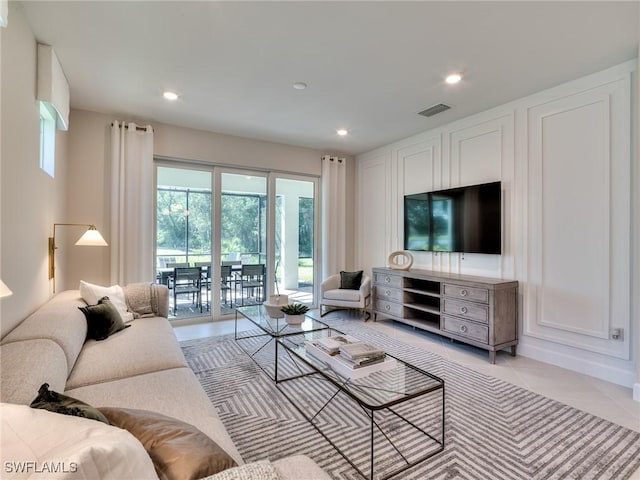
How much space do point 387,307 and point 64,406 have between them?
3922mm

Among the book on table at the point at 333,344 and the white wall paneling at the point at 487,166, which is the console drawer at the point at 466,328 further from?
the book on table at the point at 333,344

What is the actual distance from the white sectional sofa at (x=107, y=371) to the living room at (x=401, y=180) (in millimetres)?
302

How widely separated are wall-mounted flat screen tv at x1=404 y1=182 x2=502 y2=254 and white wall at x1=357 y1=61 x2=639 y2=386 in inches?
5.4

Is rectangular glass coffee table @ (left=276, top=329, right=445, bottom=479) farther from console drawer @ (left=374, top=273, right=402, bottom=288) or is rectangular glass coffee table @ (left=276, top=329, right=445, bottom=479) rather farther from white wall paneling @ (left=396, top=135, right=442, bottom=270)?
white wall paneling @ (left=396, top=135, right=442, bottom=270)

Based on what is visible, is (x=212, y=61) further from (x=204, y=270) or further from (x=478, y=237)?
(x=478, y=237)

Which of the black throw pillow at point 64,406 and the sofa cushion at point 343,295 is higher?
the black throw pillow at point 64,406

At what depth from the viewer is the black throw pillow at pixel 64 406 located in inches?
36.7

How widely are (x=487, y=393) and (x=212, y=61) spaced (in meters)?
3.59

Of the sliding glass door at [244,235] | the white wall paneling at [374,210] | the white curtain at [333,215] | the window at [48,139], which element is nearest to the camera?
the window at [48,139]

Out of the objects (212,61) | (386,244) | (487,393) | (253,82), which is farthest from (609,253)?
(212,61)

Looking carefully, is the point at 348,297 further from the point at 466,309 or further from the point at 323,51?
the point at 323,51

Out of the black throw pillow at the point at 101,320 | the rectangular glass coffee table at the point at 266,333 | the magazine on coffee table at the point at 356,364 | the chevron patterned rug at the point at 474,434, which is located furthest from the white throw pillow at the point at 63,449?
the rectangular glass coffee table at the point at 266,333

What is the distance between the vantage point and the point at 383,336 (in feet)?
13.0

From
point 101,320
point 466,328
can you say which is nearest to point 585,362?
point 466,328
